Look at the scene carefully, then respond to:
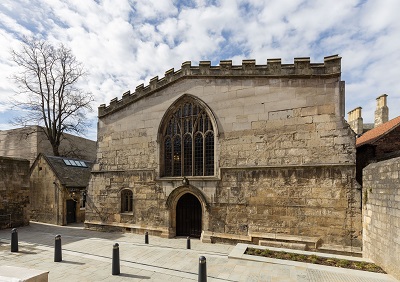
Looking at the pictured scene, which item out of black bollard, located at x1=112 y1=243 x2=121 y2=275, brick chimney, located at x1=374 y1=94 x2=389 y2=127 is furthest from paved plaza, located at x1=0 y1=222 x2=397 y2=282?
brick chimney, located at x1=374 y1=94 x2=389 y2=127

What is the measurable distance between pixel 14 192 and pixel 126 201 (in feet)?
23.6

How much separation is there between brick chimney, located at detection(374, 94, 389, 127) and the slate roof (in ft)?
76.6

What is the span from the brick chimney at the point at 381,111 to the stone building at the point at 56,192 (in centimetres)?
2396

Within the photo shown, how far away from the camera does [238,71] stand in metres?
11.3

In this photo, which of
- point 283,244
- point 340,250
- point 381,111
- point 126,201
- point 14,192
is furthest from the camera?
point 381,111

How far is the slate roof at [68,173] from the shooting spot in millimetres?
16438

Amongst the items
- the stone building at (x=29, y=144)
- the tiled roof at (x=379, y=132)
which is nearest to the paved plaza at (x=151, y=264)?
the tiled roof at (x=379, y=132)

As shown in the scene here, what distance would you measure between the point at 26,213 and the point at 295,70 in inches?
699

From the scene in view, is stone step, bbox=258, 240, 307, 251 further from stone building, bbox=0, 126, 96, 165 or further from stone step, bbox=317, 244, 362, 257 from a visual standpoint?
stone building, bbox=0, 126, 96, 165

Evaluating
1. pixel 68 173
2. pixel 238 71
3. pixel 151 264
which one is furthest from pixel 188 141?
pixel 68 173

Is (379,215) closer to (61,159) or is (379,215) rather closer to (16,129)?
(61,159)

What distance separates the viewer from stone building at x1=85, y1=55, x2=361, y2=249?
9.54 metres

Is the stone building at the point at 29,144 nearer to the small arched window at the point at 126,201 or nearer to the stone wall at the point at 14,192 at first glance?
the stone wall at the point at 14,192

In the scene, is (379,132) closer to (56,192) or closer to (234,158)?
(234,158)
